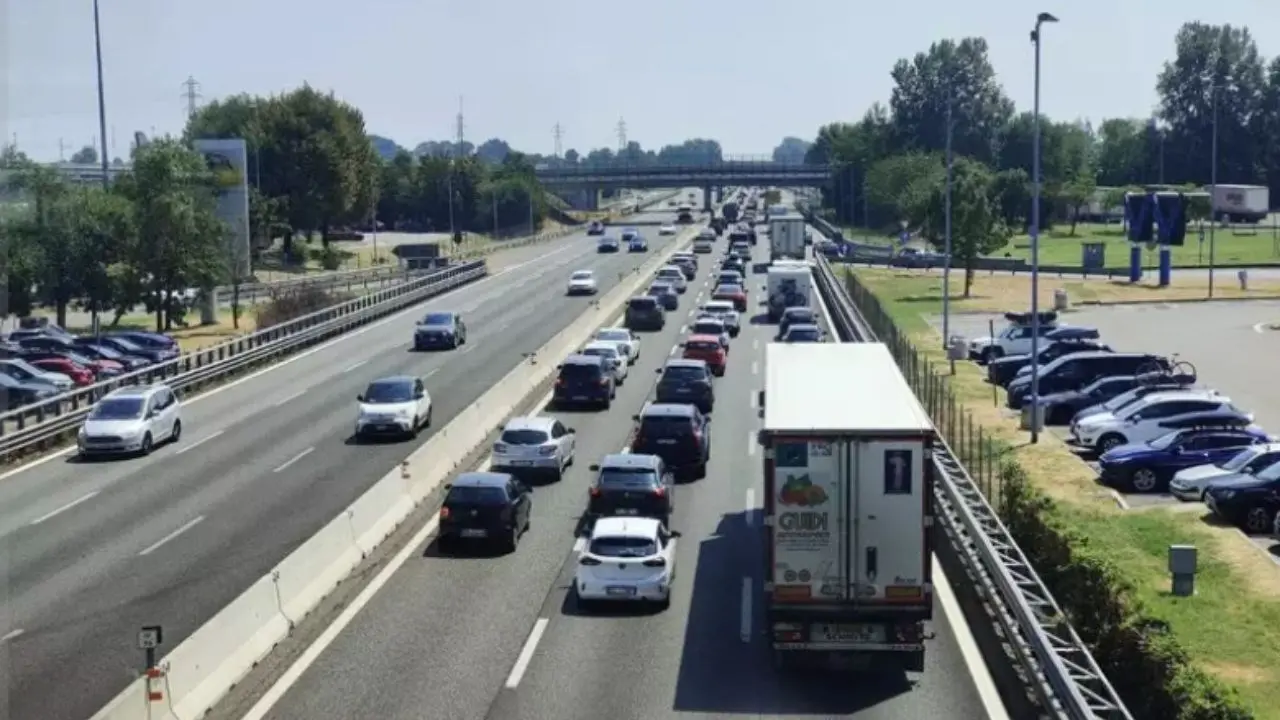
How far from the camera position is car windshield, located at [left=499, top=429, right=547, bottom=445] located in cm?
3375

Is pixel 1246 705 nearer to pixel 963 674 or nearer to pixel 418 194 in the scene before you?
pixel 963 674

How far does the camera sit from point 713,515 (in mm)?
30281

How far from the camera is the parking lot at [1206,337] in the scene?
44.1 meters

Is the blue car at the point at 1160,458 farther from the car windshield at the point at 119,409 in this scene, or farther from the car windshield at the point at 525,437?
the car windshield at the point at 119,409

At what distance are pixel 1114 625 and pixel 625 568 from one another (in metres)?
6.79

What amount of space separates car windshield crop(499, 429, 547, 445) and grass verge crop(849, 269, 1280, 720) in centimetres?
850

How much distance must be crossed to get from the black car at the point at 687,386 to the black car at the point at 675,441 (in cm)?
807

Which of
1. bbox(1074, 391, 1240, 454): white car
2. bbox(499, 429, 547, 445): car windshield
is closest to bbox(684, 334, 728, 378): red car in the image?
bbox(1074, 391, 1240, 454): white car

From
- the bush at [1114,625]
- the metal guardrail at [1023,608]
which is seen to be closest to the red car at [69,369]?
the metal guardrail at [1023,608]

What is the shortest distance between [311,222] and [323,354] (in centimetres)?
6372

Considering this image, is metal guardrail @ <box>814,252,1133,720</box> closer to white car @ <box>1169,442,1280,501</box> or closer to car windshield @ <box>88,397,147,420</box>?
white car @ <box>1169,442,1280,501</box>

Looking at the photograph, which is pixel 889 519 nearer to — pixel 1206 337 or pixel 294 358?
pixel 294 358

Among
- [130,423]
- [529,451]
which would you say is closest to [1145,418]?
[529,451]

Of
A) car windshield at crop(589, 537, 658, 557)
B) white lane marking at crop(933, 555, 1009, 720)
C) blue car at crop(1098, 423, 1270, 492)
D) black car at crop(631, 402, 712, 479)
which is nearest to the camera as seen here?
white lane marking at crop(933, 555, 1009, 720)
